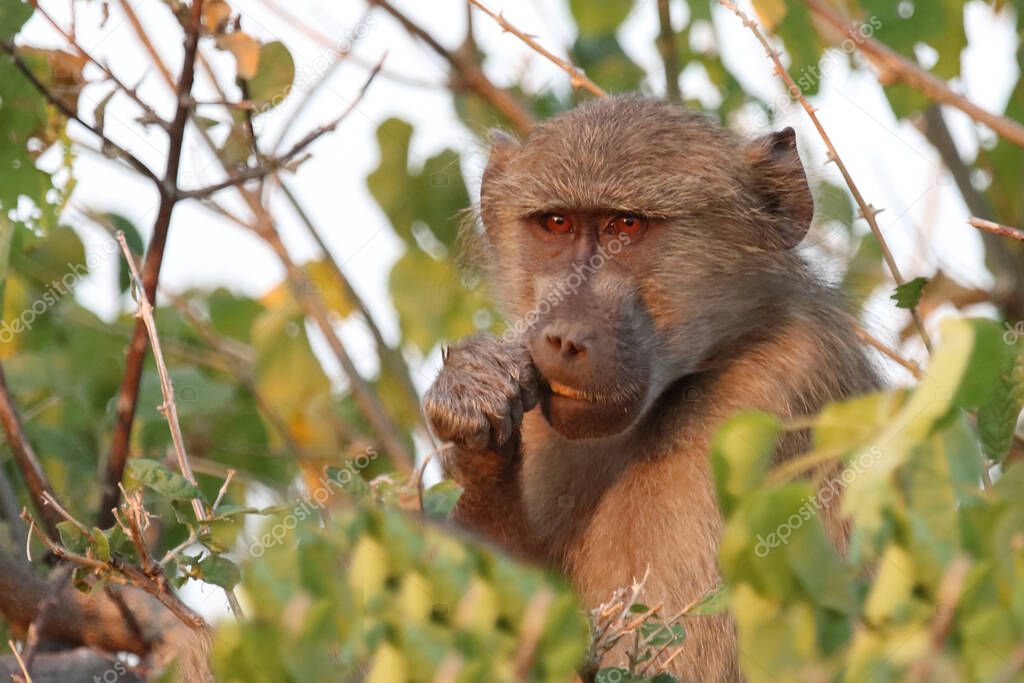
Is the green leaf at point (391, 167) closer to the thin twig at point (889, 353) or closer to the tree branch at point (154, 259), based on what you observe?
the tree branch at point (154, 259)

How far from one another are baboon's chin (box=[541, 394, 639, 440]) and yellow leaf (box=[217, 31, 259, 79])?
1.31 m

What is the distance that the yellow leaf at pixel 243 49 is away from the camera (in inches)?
157

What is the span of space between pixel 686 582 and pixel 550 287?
3.65 ft

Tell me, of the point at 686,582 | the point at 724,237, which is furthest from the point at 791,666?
the point at 724,237

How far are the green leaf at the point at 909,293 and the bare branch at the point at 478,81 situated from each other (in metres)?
2.76

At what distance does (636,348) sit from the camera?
14.1 ft

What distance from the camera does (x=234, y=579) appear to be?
313 centimetres

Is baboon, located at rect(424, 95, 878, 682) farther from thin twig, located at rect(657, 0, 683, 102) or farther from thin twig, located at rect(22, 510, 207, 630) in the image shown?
thin twig, located at rect(657, 0, 683, 102)

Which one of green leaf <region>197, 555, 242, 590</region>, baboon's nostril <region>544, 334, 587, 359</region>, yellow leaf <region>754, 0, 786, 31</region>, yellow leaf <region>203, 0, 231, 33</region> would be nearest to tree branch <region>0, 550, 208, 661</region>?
green leaf <region>197, 555, 242, 590</region>

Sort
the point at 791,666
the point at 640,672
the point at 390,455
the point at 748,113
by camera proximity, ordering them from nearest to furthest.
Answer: the point at 791,666
the point at 640,672
the point at 390,455
the point at 748,113

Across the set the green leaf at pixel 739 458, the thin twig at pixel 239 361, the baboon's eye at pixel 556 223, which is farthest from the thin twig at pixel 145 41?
the green leaf at pixel 739 458

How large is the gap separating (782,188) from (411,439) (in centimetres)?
241

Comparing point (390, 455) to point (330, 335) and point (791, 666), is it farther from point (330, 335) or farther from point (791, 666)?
point (791, 666)

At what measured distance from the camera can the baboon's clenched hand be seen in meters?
4.07
